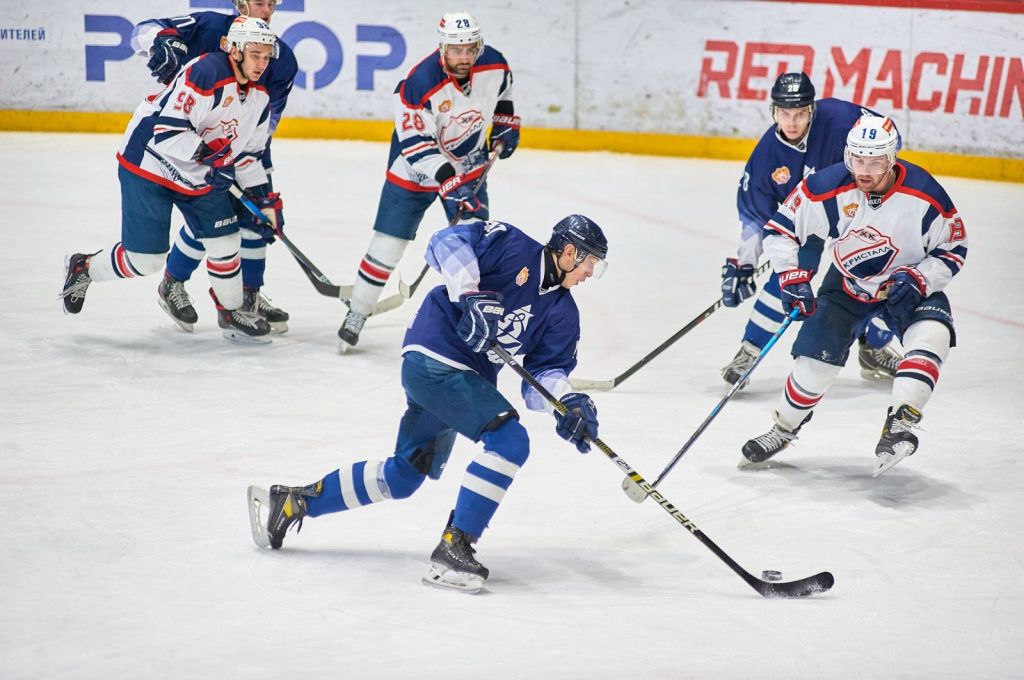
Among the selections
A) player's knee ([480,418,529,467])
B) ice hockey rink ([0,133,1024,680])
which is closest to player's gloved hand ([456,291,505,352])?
player's knee ([480,418,529,467])

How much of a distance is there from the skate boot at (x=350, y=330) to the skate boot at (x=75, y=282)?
1.01 metres

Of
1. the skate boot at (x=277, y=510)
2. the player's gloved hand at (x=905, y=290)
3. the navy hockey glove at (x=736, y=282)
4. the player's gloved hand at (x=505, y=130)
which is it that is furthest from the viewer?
the player's gloved hand at (x=505, y=130)

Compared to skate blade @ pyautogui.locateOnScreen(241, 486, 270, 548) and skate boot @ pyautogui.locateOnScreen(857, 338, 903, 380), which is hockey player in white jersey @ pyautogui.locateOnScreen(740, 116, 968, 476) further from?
skate blade @ pyautogui.locateOnScreen(241, 486, 270, 548)

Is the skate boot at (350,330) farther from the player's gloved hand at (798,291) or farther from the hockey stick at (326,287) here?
the player's gloved hand at (798,291)

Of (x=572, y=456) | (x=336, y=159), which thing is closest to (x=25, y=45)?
(x=336, y=159)

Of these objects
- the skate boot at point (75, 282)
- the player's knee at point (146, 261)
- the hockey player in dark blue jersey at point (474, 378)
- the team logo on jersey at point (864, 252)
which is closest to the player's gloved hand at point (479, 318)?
the hockey player in dark blue jersey at point (474, 378)

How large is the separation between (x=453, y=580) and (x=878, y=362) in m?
2.54

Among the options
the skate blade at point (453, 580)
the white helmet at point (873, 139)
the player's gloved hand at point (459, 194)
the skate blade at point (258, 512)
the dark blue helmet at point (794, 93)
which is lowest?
the skate blade at point (453, 580)

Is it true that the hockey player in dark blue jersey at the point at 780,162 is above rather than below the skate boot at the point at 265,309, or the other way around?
above

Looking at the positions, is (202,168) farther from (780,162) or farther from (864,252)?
(864,252)

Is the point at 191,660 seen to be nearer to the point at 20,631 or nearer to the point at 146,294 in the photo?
the point at 20,631

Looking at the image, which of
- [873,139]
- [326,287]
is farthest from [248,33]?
[873,139]

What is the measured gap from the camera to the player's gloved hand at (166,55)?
5.03 m

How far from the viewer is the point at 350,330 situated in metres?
5.10
